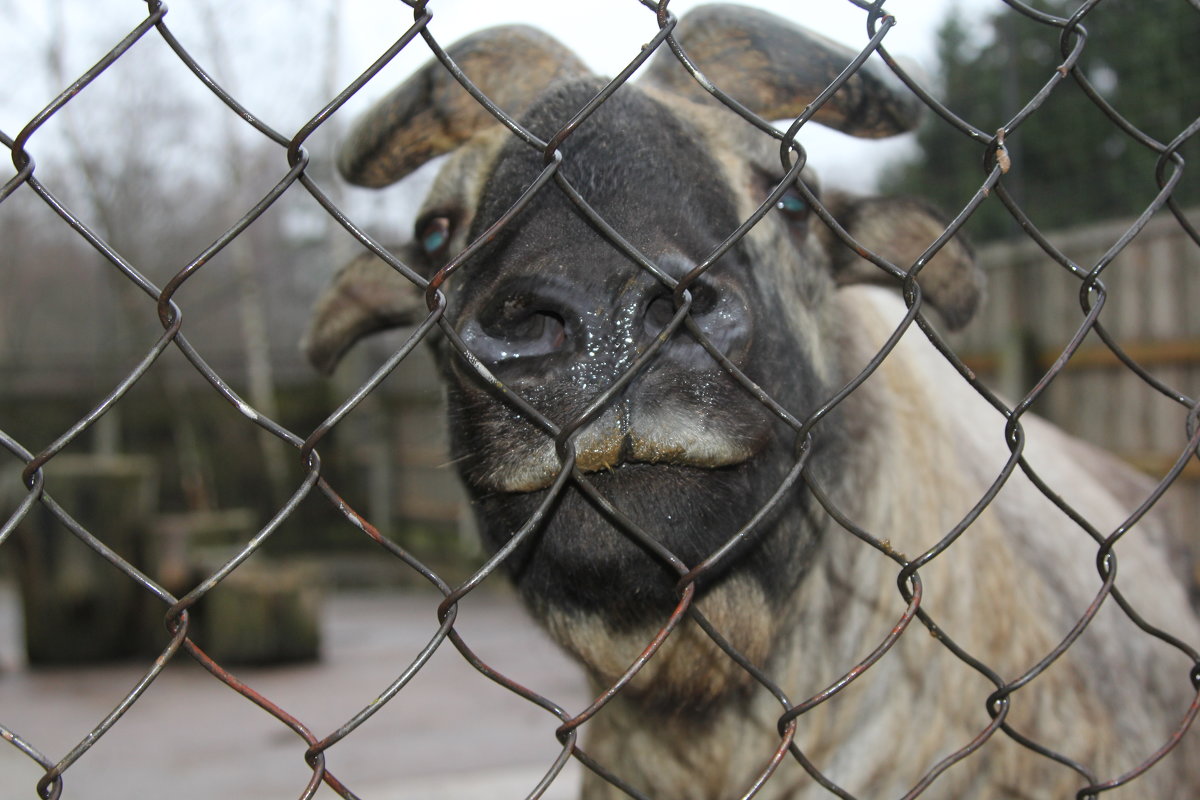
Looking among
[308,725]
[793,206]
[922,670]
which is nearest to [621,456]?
[793,206]

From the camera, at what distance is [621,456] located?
1.41 meters

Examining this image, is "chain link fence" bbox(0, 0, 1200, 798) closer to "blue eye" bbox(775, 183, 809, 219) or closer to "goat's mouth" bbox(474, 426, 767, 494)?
"goat's mouth" bbox(474, 426, 767, 494)

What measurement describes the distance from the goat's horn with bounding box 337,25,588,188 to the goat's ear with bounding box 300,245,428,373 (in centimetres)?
27

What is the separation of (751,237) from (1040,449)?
1617mm

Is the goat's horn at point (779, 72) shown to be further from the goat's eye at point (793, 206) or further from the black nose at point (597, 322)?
the black nose at point (597, 322)

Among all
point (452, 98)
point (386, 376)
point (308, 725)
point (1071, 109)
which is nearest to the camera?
point (386, 376)

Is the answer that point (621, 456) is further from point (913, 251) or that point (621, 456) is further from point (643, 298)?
point (913, 251)

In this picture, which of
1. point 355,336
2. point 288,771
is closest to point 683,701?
point 355,336

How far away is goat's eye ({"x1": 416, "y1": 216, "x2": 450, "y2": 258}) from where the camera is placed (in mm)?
2268

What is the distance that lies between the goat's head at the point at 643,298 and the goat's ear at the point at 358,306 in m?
0.16

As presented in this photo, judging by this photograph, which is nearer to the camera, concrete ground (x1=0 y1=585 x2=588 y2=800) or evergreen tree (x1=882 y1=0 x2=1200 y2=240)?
concrete ground (x1=0 y1=585 x2=588 y2=800)

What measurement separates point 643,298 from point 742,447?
0.31 m

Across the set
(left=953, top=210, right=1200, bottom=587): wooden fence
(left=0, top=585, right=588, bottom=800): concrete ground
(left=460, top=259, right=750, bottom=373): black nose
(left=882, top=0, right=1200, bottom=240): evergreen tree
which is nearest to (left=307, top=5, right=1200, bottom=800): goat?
(left=460, top=259, right=750, bottom=373): black nose

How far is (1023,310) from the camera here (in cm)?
802
